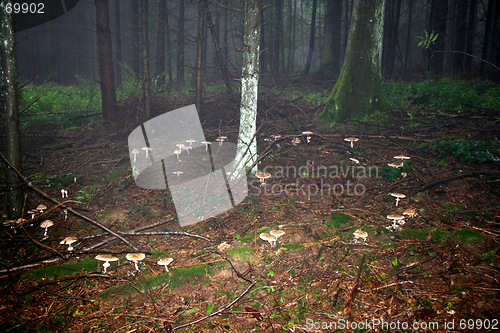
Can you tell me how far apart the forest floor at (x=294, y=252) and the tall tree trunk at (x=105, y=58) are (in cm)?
425

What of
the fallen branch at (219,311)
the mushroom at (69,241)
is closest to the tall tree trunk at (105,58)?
the mushroom at (69,241)

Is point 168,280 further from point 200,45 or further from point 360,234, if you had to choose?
point 200,45

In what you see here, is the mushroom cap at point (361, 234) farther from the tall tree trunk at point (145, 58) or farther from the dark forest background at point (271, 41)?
the dark forest background at point (271, 41)

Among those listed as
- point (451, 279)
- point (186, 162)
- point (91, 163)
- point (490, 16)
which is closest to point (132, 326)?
→ point (451, 279)

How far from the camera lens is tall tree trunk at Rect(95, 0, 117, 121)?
10.2m

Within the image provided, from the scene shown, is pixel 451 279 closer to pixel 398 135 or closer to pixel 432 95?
pixel 398 135

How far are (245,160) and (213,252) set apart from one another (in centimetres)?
271

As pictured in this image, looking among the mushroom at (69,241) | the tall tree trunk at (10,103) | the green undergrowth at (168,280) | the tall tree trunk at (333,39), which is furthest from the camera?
the tall tree trunk at (333,39)

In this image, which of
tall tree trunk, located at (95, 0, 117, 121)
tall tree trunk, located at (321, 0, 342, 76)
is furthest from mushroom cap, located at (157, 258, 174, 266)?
tall tree trunk, located at (321, 0, 342, 76)

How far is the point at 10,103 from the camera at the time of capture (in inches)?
181

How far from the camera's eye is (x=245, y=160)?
6508 millimetres

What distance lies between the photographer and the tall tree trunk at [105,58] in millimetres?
10203

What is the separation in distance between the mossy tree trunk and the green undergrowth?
646 centimetres

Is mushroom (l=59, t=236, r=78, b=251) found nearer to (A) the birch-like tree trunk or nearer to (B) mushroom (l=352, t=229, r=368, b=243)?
(A) the birch-like tree trunk
